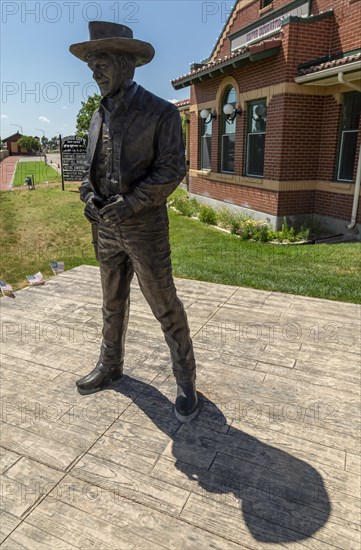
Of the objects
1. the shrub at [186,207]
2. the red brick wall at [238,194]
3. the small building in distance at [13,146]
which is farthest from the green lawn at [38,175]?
the small building in distance at [13,146]

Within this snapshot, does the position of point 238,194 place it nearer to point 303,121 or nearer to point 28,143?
point 303,121

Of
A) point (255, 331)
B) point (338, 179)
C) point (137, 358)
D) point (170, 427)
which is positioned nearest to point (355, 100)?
point (338, 179)

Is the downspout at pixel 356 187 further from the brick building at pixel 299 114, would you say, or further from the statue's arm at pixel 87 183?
the statue's arm at pixel 87 183

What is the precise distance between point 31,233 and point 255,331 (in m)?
8.46

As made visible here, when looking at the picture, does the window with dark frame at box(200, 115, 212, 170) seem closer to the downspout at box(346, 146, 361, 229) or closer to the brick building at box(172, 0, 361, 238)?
the brick building at box(172, 0, 361, 238)

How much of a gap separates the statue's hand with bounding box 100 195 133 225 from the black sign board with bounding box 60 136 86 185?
458 inches

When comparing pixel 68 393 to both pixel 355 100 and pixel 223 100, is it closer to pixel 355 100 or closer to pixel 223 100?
pixel 355 100

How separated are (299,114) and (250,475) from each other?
325 inches

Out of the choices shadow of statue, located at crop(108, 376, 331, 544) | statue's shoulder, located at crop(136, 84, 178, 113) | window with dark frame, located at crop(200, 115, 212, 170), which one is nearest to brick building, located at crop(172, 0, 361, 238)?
window with dark frame, located at crop(200, 115, 212, 170)

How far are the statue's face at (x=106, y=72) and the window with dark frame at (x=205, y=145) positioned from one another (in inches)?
419

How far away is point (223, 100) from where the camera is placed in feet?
37.5

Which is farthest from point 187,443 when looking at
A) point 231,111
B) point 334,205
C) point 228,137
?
point 228,137

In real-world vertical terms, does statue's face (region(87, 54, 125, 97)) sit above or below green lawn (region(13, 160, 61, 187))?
above

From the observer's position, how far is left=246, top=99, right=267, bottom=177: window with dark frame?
9.69 meters
